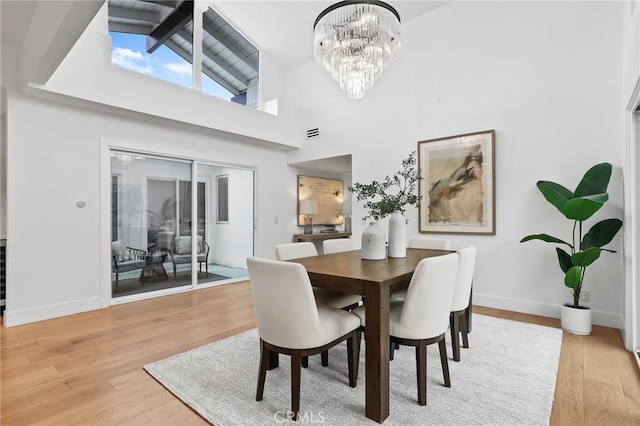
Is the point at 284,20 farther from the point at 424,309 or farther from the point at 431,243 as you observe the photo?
the point at 424,309

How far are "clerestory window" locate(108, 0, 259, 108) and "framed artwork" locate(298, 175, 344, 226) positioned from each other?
191cm

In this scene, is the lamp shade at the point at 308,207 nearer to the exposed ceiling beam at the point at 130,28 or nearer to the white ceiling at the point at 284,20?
the white ceiling at the point at 284,20

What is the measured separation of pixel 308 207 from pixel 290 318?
4.68 meters

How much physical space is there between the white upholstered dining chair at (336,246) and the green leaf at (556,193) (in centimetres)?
201

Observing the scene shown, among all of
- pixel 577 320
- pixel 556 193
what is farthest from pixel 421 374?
pixel 556 193

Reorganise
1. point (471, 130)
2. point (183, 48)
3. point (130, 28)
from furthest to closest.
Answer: point (183, 48)
point (130, 28)
point (471, 130)

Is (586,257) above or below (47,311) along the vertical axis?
above

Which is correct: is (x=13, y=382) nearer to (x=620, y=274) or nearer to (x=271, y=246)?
(x=271, y=246)

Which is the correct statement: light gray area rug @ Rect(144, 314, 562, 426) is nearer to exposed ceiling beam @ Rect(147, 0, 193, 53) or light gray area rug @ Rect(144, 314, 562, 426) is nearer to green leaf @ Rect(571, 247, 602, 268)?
green leaf @ Rect(571, 247, 602, 268)

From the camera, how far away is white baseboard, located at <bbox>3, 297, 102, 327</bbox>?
3.26 m

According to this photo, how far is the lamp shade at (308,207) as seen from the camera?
20.7ft

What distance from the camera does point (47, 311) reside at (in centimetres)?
347

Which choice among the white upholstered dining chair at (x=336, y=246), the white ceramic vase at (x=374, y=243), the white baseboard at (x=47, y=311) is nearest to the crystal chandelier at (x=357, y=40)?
the white ceramic vase at (x=374, y=243)

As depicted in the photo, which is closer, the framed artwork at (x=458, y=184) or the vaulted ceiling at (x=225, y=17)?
the vaulted ceiling at (x=225, y=17)
